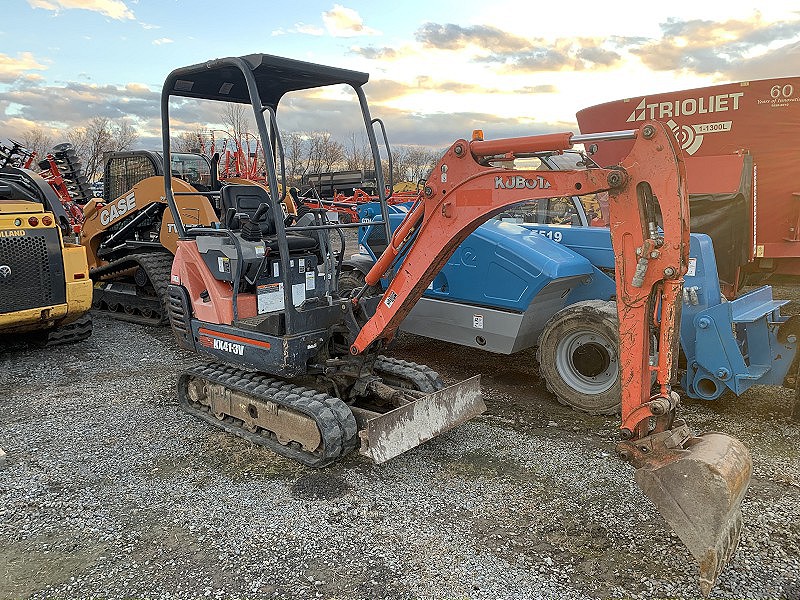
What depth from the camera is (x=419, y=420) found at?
4.52 meters

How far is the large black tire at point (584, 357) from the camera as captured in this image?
5.37 meters

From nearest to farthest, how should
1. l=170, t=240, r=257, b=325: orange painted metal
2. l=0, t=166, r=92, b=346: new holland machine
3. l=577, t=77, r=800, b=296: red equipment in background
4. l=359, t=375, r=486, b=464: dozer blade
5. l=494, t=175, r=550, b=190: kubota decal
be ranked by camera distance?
l=494, t=175, r=550, b=190: kubota decal → l=359, t=375, r=486, b=464: dozer blade → l=170, t=240, r=257, b=325: orange painted metal → l=0, t=166, r=92, b=346: new holland machine → l=577, t=77, r=800, b=296: red equipment in background

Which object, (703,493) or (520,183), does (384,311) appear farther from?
(703,493)

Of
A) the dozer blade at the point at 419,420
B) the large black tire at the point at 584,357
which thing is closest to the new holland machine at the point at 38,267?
the dozer blade at the point at 419,420

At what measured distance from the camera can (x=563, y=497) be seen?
415 centimetres

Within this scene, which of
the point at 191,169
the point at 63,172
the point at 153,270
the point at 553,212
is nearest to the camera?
the point at 553,212

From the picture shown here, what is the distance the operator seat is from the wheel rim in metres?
2.48

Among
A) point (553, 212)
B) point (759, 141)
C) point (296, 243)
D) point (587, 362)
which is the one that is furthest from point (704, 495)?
point (759, 141)

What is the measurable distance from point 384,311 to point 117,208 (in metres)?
6.41

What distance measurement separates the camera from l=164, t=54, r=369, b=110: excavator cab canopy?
4.69 metres

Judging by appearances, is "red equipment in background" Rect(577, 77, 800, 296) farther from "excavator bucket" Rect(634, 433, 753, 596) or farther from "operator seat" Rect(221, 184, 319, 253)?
"operator seat" Rect(221, 184, 319, 253)

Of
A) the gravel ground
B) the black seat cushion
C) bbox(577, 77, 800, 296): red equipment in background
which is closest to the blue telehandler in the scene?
the gravel ground

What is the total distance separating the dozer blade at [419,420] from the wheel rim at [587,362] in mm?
1111

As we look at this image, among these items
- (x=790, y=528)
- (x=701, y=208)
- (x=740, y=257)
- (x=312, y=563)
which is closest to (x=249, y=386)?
(x=312, y=563)
